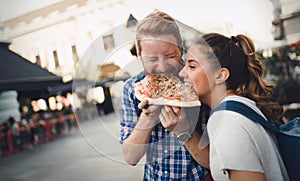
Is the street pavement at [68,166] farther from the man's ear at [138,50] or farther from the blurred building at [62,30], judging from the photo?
the man's ear at [138,50]

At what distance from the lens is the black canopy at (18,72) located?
160cm

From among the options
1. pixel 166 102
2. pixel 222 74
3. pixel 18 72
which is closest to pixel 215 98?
pixel 222 74

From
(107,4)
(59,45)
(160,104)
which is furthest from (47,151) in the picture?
(160,104)

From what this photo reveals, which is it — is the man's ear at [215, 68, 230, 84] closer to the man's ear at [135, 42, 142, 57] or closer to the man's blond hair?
the man's blond hair

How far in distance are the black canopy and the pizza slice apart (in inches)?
31.9

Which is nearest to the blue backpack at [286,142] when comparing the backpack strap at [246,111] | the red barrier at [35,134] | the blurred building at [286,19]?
the backpack strap at [246,111]

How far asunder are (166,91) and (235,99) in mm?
221

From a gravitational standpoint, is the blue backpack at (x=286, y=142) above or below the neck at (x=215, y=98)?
below

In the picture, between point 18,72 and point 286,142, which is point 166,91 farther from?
point 18,72

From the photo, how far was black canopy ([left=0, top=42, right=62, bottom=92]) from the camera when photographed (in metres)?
1.60

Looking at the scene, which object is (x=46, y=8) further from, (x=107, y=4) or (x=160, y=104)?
(x=160, y=104)

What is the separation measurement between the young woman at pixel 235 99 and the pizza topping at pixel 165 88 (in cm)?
Answer: 3

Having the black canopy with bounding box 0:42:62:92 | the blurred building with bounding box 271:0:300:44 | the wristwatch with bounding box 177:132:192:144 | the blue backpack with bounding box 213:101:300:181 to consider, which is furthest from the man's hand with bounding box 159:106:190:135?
the blurred building with bounding box 271:0:300:44

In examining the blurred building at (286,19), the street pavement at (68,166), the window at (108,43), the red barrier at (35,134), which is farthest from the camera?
the red barrier at (35,134)
